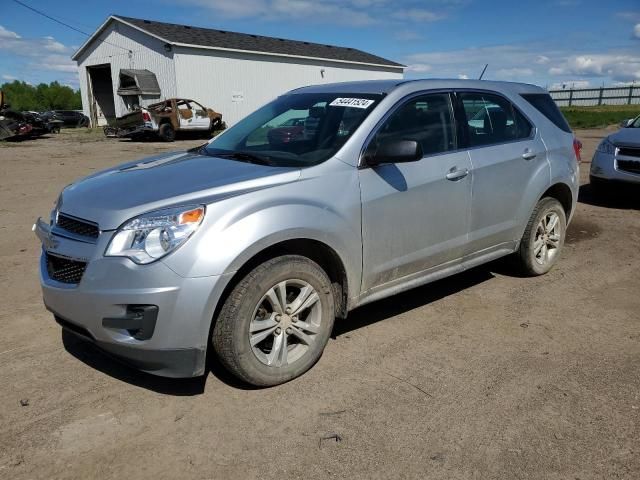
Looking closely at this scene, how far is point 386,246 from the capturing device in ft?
11.9

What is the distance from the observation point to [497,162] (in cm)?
435

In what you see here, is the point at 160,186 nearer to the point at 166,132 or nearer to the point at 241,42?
the point at 166,132

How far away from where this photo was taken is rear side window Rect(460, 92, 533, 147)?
4285 mm

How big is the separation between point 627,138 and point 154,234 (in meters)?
8.17

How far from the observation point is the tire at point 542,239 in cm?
489

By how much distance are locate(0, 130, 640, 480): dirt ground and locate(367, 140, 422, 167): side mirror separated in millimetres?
1299

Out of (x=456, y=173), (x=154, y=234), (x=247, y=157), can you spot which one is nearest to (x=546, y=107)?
(x=456, y=173)

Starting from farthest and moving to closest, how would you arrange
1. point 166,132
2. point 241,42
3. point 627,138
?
point 241,42 < point 166,132 < point 627,138

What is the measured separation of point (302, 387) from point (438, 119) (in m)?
2.21

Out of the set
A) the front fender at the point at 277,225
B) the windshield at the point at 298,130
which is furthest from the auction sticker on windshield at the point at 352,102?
the front fender at the point at 277,225

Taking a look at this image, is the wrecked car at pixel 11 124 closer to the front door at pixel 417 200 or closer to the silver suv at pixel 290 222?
the silver suv at pixel 290 222

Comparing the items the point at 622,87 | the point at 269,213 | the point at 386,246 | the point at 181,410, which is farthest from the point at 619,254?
the point at 622,87

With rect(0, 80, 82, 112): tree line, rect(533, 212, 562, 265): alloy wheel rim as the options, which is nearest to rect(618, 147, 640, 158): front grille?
rect(533, 212, 562, 265): alloy wheel rim

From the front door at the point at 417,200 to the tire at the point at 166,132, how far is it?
19.2 m
